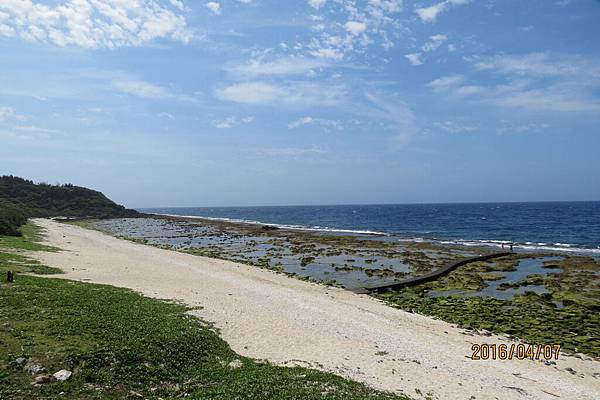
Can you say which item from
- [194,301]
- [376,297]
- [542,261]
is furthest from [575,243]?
[194,301]

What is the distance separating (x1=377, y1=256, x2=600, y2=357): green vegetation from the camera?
1948cm

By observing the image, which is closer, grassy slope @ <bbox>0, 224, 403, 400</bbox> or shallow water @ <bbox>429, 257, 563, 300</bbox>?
grassy slope @ <bbox>0, 224, 403, 400</bbox>

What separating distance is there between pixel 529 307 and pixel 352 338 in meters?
13.7

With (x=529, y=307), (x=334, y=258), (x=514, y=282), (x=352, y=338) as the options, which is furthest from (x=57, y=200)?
(x=529, y=307)

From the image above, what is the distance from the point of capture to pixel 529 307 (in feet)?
79.6

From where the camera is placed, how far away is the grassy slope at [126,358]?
10.2m

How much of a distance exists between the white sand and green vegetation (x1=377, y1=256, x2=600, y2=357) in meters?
1.80

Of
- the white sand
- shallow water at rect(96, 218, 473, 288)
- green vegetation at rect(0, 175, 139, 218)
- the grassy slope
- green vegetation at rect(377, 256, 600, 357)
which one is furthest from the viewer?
green vegetation at rect(0, 175, 139, 218)

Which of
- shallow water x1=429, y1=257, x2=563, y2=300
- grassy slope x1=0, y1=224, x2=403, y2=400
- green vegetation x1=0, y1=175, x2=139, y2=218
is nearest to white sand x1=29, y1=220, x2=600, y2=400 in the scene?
grassy slope x1=0, y1=224, x2=403, y2=400

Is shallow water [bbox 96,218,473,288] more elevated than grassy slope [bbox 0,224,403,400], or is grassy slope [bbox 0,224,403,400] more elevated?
grassy slope [bbox 0,224,403,400]

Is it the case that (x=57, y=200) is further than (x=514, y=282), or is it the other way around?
(x=57, y=200)

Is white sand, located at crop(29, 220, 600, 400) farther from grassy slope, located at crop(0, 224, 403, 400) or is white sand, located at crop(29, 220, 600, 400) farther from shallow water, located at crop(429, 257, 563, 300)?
shallow water, located at crop(429, 257, 563, 300)

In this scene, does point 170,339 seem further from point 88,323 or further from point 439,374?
point 439,374

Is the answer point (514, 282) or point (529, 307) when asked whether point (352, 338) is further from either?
→ point (514, 282)
